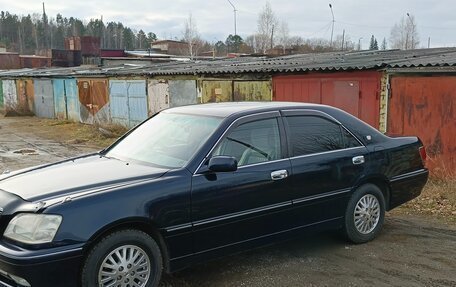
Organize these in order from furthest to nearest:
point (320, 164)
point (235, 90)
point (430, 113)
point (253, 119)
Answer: point (235, 90), point (430, 113), point (320, 164), point (253, 119)

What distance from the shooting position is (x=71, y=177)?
3766 millimetres

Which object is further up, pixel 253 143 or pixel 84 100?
pixel 253 143

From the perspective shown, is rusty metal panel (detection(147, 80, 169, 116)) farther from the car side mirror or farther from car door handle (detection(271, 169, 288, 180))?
the car side mirror

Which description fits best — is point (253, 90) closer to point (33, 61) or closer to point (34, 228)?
point (34, 228)

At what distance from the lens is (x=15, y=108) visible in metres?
27.4

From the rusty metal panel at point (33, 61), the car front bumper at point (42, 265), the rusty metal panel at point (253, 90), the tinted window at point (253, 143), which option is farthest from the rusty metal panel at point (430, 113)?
the rusty metal panel at point (33, 61)

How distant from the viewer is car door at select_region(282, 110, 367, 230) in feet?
14.1

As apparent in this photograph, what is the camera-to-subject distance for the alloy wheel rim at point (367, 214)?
480cm

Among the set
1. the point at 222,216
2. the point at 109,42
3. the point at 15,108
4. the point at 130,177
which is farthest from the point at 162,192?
the point at 109,42

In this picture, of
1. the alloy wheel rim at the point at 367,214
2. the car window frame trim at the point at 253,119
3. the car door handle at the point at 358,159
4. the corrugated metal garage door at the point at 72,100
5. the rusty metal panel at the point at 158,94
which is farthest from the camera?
the corrugated metal garage door at the point at 72,100

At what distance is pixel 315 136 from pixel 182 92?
10.5m

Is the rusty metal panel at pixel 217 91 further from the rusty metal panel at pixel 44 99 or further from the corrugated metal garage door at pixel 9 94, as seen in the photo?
the corrugated metal garage door at pixel 9 94

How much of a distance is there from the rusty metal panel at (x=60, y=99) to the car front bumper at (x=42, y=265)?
2128 cm

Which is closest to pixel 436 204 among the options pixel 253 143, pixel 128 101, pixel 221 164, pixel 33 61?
pixel 253 143
